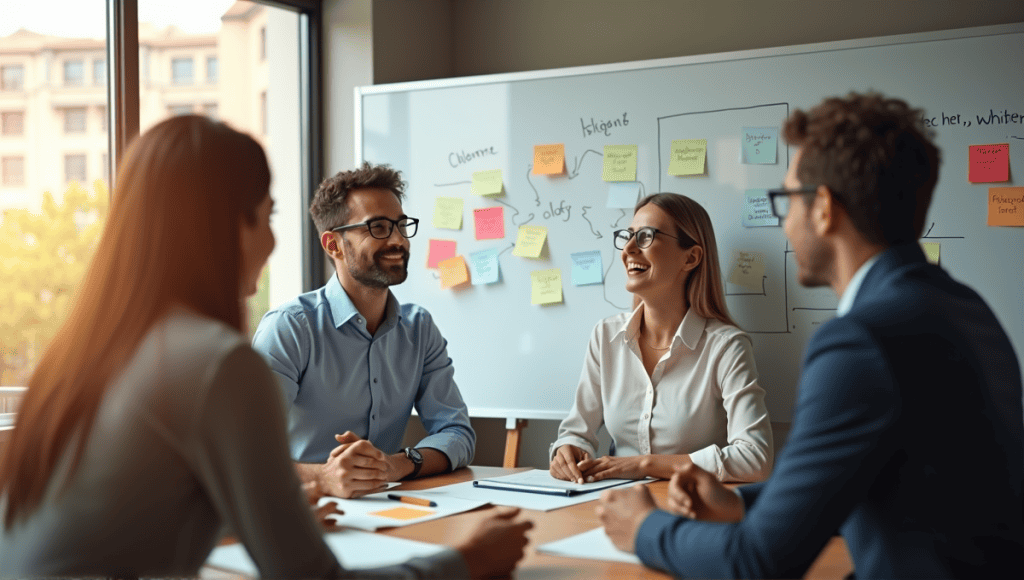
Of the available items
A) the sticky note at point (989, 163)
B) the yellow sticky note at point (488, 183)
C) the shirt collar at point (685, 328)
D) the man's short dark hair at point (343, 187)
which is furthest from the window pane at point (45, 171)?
the sticky note at point (989, 163)

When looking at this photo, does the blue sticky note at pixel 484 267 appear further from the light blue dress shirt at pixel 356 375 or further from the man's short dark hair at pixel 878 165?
the man's short dark hair at pixel 878 165

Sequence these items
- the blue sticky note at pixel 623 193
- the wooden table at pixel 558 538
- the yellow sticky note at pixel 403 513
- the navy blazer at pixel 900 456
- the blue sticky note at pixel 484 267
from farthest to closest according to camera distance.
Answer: the blue sticky note at pixel 484 267 → the blue sticky note at pixel 623 193 → the yellow sticky note at pixel 403 513 → the wooden table at pixel 558 538 → the navy blazer at pixel 900 456

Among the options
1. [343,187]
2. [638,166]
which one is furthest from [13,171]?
[638,166]

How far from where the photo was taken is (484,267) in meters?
3.15

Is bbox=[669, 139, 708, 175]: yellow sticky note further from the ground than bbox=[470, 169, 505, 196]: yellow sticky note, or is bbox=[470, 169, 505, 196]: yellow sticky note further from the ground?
bbox=[669, 139, 708, 175]: yellow sticky note

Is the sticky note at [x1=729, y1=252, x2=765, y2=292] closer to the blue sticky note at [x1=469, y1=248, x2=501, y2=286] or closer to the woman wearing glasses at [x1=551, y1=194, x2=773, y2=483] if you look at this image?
the woman wearing glasses at [x1=551, y1=194, x2=773, y2=483]

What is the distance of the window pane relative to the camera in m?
2.49

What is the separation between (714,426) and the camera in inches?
94.0

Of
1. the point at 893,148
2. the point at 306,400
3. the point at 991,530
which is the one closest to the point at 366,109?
the point at 306,400

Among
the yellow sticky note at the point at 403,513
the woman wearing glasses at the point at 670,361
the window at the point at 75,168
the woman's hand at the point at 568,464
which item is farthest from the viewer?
the window at the point at 75,168

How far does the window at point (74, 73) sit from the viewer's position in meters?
2.66

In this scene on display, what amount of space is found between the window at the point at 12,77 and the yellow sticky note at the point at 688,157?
76.2 inches

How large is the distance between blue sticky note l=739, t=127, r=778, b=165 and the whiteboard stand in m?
1.15

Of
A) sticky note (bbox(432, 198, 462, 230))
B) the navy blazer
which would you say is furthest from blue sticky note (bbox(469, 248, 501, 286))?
the navy blazer
